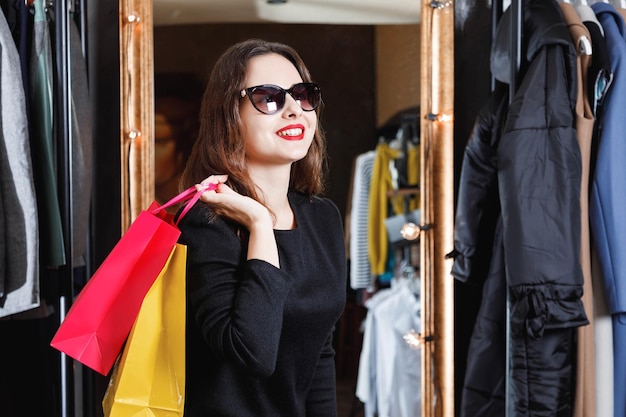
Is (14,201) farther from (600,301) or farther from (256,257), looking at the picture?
(600,301)

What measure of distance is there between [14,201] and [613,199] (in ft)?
4.92

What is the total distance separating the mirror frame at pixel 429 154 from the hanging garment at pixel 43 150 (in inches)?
17.3

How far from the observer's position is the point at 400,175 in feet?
8.38

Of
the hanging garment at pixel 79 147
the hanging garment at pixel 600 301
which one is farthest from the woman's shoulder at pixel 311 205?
the hanging garment at pixel 79 147

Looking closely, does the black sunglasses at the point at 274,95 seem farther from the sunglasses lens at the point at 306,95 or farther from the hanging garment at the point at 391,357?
the hanging garment at the point at 391,357

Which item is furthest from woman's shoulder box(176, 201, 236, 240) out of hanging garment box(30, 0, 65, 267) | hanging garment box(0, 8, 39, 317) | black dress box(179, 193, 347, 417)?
hanging garment box(30, 0, 65, 267)

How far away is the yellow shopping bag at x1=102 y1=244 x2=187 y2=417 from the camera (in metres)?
1.21

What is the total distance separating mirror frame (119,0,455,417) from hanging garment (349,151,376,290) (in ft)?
0.61

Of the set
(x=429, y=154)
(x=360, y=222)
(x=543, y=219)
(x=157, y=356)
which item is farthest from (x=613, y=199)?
(x=157, y=356)

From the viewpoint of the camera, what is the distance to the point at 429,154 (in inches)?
100.0

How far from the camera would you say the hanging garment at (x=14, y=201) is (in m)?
1.83

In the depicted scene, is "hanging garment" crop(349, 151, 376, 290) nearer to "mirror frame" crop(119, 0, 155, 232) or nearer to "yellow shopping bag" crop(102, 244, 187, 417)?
"mirror frame" crop(119, 0, 155, 232)

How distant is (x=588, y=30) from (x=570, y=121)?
30 centimetres

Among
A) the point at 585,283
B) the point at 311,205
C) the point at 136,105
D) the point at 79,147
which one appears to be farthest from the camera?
the point at 136,105
